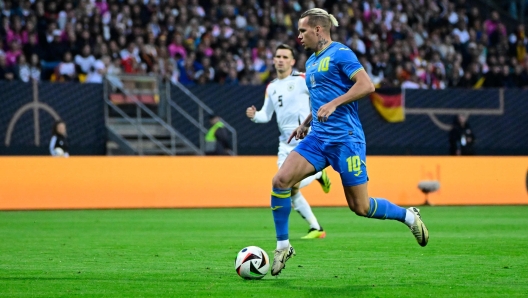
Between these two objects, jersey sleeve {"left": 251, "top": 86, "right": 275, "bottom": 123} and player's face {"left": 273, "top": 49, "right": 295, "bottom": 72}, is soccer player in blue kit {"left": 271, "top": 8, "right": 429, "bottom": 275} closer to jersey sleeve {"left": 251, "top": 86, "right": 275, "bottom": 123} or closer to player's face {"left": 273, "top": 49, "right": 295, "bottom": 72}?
jersey sleeve {"left": 251, "top": 86, "right": 275, "bottom": 123}

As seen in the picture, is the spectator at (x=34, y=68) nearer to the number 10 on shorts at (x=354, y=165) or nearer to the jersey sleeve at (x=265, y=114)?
the jersey sleeve at (x=265, y=114)

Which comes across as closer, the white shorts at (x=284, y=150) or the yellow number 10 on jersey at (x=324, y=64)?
the yellow number 10 on jersey at (x=324, y=64)

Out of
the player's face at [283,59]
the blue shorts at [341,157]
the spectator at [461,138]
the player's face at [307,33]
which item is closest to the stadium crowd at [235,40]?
the spectator at [461,138]

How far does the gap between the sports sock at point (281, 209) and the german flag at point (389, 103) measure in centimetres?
1640

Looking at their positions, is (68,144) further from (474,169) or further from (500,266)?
(500,266)

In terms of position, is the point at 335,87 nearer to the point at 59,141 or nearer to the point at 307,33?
the point at 307,33

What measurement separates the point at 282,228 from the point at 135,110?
15324mm

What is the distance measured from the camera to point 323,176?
40.3 ft

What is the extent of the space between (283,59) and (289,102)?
65 centimetres

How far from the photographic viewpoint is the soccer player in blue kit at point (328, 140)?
7645 mm

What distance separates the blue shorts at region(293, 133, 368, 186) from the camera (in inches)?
303

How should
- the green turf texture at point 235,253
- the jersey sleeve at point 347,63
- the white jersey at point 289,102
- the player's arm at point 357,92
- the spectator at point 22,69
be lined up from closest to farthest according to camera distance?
1. the green turf texture at point 235,253
2. the player's arm at point 357,92
3. the jersey sleeve at point 347,63
4. the white jersey at point 289,102
5. the spectator at point 22,69

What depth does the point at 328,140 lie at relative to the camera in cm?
771

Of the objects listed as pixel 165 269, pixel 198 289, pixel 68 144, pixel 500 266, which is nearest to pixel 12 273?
A: pixel 165 269
